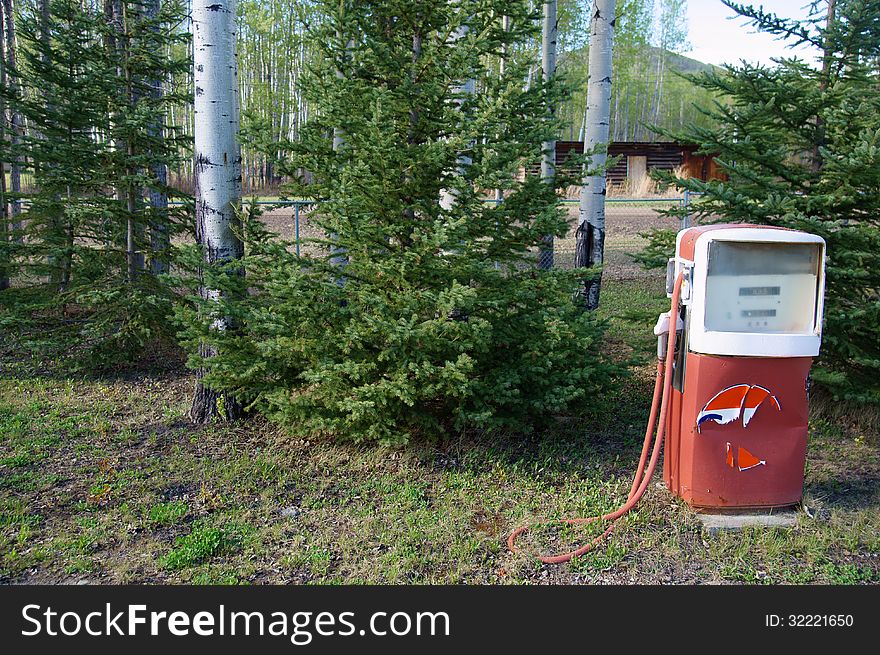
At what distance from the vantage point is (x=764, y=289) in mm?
4180

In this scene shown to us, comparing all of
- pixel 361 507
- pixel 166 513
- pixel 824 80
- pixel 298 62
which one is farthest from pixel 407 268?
pixel 298 62

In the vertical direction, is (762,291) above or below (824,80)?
below

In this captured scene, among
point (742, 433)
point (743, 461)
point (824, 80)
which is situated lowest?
point (743, 461)

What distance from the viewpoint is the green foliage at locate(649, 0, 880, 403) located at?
5.62m

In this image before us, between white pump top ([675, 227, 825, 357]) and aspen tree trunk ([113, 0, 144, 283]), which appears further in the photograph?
aspen tree trunk ([113, 0, 144, 283])

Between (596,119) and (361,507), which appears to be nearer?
(361,507)

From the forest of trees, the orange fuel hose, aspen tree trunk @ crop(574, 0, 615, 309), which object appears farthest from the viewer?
the forest of trees

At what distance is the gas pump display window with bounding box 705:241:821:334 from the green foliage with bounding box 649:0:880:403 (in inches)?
60.0

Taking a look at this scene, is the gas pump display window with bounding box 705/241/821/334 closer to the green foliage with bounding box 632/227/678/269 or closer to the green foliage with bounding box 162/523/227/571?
the green foliage with bounding box 632/227/678/269

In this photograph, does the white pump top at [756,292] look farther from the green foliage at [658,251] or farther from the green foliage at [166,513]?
the green foliage at [166,513]

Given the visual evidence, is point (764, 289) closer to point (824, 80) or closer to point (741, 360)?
point (741, 360)

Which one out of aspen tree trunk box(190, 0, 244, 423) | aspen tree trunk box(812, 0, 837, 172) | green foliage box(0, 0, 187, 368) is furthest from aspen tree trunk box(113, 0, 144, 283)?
aspen tree trunk box(812, 0, 837, 172)

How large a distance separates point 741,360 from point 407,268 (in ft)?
7.35

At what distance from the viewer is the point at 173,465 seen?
515 cm
